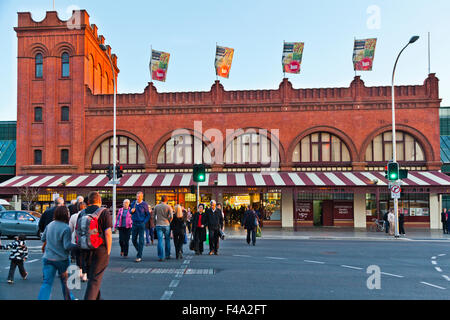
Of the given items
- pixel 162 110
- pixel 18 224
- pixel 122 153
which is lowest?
pixel 18 224

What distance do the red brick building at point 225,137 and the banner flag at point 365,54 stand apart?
1.06m

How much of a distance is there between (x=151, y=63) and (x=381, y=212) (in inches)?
788

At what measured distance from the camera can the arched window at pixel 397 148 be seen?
30234 mm

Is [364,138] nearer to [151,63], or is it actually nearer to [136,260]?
[151,63]

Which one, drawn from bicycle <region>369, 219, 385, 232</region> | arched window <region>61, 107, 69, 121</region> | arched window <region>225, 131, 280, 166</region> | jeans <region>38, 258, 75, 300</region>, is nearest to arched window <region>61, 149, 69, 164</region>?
arched window <region>61, 107, 69, 121</region>

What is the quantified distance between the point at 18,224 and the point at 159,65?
16884 mm

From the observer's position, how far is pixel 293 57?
31.4 meters

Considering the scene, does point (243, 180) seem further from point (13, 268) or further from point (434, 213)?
point (13, 268)

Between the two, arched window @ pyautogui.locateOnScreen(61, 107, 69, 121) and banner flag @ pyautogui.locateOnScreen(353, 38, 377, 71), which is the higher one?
banner flag @ pyautogui.locateOnScreen(353, 38, 377, 71)

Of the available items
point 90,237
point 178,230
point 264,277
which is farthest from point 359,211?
point 90,237

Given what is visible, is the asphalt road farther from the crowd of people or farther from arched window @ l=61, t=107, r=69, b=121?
arched window @ l=61, t=107, r=69, b=121

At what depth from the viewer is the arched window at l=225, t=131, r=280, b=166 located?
31062 mm

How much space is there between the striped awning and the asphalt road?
1268 cm

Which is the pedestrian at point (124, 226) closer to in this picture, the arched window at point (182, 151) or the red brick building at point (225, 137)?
the red brick building at point (225, 137)
